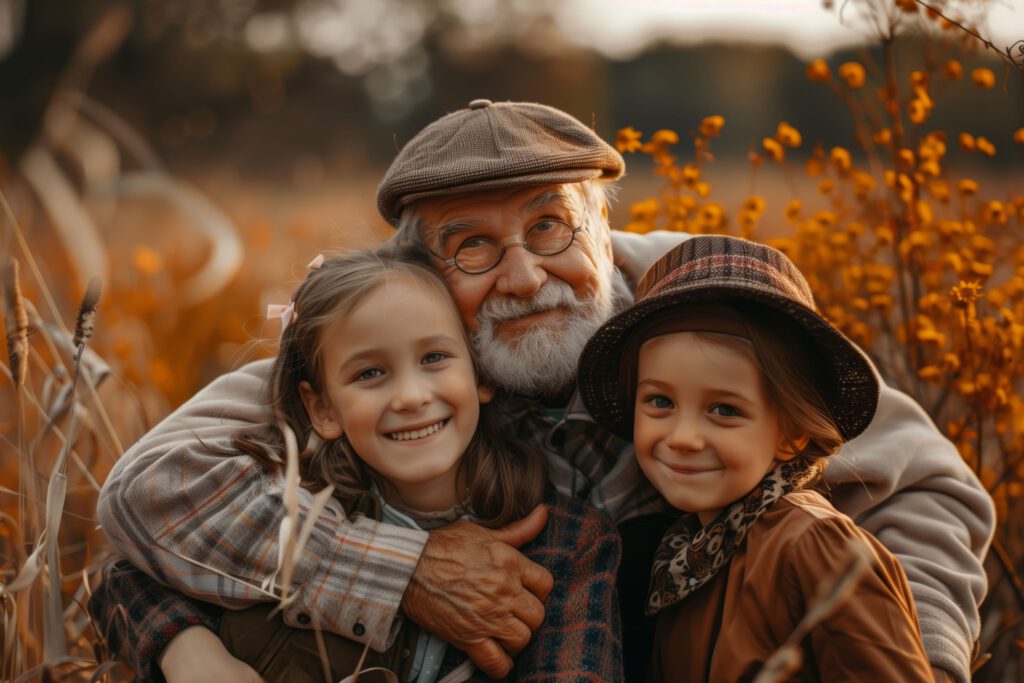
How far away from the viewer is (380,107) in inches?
734

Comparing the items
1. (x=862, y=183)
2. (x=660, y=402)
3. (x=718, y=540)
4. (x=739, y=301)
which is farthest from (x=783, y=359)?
(x=862, y=183)

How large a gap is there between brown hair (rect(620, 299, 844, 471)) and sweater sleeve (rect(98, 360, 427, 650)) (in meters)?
0.81

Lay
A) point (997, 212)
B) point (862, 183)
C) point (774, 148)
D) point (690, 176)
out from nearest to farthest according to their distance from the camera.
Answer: point (997, 212)
point (774, 148)
point (690, 176)
point (862, 183)

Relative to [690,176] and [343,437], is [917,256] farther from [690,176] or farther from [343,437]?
[343,437]

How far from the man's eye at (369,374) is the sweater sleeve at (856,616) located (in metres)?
1.01

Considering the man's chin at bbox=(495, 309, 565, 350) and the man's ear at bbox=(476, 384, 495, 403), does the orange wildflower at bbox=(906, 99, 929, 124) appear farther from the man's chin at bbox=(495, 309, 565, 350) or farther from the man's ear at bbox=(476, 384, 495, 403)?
the man's ear at bbox=(476, 384, 495, 403)

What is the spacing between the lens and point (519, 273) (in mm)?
2631

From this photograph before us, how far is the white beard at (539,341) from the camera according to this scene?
2584 millimetres

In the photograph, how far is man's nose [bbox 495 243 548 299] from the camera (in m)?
2.63

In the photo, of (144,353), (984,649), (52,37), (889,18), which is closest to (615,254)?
(889,18)

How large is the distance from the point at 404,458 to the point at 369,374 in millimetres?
219

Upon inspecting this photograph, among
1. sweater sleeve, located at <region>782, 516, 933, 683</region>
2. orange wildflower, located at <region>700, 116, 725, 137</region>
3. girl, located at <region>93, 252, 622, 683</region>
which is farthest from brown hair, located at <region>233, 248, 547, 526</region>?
orange wildflower, located at <region>700, 116, 725, 137</region>

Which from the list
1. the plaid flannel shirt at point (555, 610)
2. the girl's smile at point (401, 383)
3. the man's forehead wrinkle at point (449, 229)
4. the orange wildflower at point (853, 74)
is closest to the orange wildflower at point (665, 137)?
the orange wildflower at point (853, 74)

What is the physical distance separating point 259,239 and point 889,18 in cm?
434
